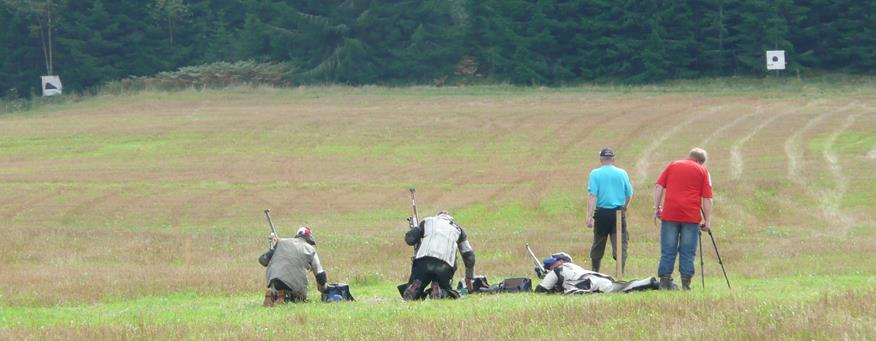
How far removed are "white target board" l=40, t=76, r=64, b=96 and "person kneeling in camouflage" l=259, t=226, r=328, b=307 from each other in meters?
75.1

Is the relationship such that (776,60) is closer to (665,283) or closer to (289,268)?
(665,283)

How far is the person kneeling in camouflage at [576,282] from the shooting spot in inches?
639

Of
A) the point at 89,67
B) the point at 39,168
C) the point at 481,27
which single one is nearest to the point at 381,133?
the point at 39,168

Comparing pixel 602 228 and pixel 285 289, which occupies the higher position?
pixel 602 228

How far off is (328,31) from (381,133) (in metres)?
37.2

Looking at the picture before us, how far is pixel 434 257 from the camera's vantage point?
16859 mm

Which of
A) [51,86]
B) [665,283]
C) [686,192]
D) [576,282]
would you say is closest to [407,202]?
[576,282]

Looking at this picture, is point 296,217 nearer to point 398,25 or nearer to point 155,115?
point 155,115

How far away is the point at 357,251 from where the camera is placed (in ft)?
89.0

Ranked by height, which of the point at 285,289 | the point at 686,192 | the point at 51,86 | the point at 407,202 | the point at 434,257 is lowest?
the point at 407,202

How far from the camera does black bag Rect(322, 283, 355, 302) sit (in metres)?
17.4

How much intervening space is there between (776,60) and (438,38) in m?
24.4

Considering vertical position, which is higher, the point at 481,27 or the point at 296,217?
the point at 481,27

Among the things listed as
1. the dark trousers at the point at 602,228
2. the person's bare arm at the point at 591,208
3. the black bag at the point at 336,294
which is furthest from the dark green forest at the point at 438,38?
the black bag at the point at 336,294
